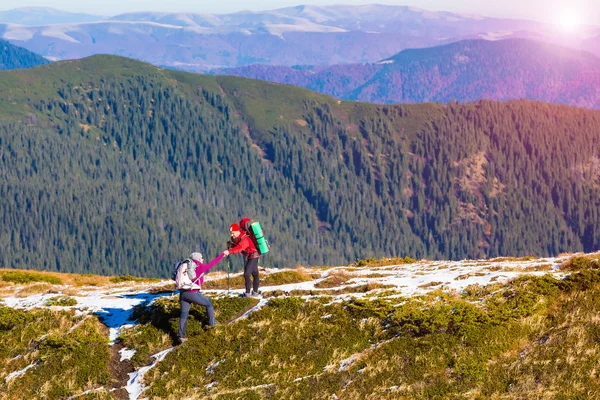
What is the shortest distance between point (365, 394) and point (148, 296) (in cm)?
1811

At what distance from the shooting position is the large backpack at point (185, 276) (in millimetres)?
30141

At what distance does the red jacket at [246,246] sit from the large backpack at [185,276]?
8.06 ft

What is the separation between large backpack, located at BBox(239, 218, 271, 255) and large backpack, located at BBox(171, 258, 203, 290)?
3367 millimetres

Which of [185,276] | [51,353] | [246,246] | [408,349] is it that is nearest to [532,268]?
[408,349]

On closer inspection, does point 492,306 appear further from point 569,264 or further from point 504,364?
point 569,264

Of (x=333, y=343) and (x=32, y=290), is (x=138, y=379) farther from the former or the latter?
(x=32, y=290)

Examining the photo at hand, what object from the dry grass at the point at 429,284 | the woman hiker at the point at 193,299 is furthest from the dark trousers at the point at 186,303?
the dry grass at the point at 429,284

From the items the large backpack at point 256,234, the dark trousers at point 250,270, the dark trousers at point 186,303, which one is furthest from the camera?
the dark trousers at point 250,270

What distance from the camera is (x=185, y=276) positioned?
3030 centimetres

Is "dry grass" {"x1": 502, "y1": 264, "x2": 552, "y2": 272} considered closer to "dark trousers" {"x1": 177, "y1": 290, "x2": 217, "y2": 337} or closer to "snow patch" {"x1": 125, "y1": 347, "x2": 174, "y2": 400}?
"dark trousers" {"x1": 177, "y1": 290, "x2": 217, "y2": 337}

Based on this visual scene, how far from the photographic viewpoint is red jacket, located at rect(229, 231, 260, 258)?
1275 inches

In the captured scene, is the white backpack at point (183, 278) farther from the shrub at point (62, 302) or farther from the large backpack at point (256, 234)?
the shrub at point (62, 302)

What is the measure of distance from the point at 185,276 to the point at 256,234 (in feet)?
13.0

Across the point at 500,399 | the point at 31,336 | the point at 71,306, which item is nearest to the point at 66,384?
the point at 31,336
